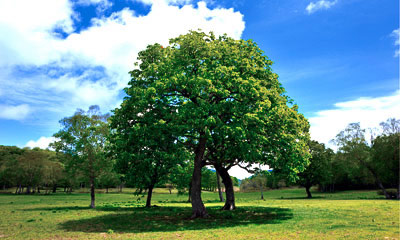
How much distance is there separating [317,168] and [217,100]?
181 ft

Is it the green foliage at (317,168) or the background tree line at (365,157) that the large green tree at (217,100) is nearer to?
the background tree line at (365,157)

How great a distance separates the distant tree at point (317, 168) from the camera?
67.9 metres

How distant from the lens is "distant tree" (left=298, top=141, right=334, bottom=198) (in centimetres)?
6788

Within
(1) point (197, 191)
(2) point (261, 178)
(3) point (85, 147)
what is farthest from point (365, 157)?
(3) point (85, 147)

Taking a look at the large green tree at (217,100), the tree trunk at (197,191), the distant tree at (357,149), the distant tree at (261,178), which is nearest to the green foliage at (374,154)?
the distant tree at (357,149)

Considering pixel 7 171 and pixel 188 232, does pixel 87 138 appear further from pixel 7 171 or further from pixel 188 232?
pixel 7 171

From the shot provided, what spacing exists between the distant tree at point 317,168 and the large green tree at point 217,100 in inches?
1833

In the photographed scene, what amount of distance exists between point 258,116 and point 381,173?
5339cm

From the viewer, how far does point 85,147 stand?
39156mm

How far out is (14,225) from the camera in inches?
852

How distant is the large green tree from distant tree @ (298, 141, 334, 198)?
1833 inches

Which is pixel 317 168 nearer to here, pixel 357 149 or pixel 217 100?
pixel 357 149

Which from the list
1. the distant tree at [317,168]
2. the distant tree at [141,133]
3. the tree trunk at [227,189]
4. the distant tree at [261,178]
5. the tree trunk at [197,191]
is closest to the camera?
the distant tree at [141,133]

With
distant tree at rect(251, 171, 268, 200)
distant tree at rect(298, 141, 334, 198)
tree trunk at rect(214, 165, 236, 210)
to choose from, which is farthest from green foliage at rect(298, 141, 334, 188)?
tree trunk at rect(214, 165, 236, 210)
